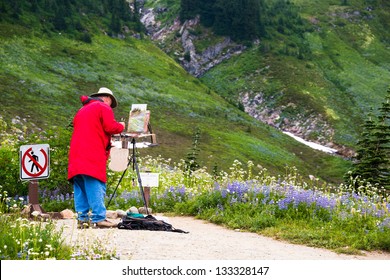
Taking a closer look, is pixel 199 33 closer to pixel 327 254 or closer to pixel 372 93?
pixel 372 93

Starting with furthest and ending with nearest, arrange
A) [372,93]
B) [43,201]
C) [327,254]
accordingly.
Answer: [372,93]
[43,201]
[327,254]

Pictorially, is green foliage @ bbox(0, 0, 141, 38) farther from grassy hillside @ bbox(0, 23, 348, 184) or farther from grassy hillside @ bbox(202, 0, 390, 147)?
grassy hillside @ bbox(202, 0, 390, 147)

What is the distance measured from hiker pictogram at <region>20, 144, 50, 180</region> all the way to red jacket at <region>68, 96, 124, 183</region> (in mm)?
705

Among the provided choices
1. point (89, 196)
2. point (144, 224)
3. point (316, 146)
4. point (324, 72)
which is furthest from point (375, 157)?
point (324, 72)

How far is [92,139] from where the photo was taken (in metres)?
11.8

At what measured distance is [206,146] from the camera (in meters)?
78.8

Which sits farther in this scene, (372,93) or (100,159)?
(372,93)

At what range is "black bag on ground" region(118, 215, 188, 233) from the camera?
1174cm

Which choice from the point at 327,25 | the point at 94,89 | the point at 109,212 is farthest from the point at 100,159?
the point at 327,25

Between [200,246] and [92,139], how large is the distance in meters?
3.46

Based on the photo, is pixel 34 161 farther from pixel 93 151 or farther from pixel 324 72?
pixel 324 72

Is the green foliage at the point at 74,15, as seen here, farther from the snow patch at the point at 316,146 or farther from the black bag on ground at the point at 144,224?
the black bag on ground at the point at 144,224

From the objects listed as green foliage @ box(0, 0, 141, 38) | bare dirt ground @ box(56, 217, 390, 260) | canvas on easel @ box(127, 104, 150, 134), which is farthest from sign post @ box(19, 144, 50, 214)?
green foliage @ box(0, 0, 141, 38)

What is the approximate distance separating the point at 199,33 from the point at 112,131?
156244 millimetres
